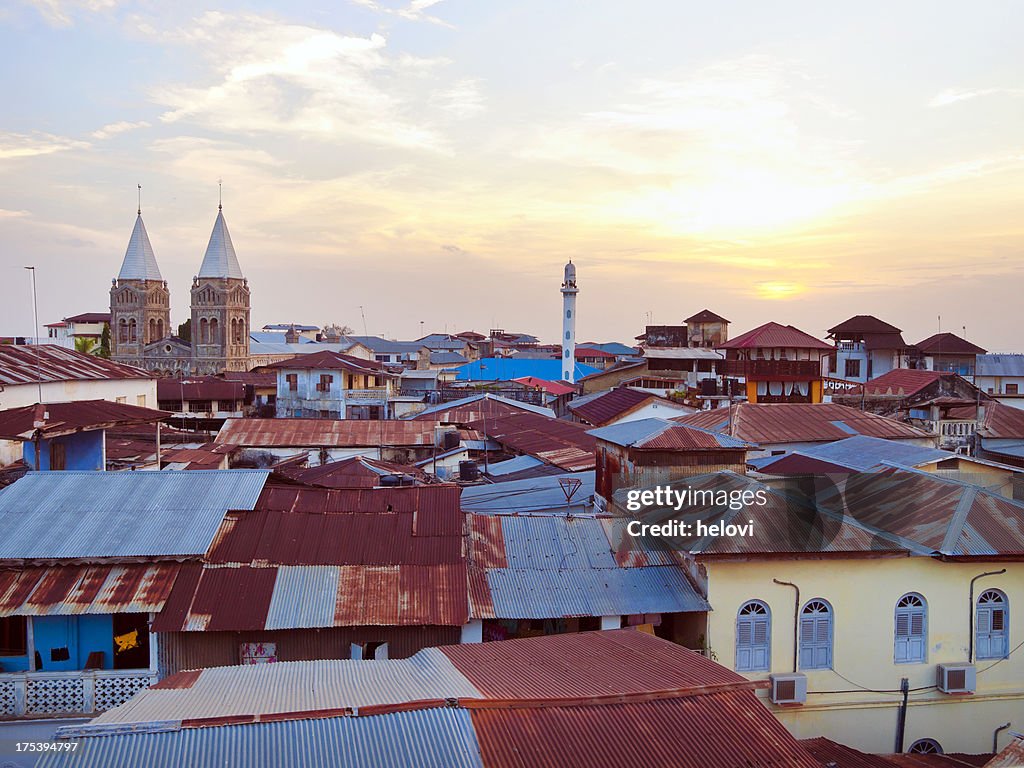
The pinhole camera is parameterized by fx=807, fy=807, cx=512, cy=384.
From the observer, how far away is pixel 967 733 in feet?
39.8

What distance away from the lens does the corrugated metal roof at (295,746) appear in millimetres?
6445

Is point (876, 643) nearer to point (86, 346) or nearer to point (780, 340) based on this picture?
point (780, 340)

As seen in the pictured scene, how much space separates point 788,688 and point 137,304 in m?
85.7

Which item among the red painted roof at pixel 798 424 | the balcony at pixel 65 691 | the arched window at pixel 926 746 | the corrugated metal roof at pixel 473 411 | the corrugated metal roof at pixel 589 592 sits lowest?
the arched window at pixel 926 746

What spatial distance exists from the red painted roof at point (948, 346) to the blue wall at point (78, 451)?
49832 mm

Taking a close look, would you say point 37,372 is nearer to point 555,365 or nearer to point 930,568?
point 930,568

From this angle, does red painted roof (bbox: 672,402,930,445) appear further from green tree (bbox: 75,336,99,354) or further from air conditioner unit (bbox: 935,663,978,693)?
green tree (bbox: 75,336,99,354)

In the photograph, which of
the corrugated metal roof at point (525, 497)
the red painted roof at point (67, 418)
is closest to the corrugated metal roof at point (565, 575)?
the corrugated metal roof at point (525, 497)

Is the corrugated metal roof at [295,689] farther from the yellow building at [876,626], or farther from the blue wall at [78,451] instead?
the blue wall at [78,451]

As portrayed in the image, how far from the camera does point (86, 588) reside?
10.4 metres

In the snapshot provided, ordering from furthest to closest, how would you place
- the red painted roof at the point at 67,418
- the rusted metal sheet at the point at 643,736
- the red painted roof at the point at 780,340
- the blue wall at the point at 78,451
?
the red painted roof at the point at 780,340, the blue wall at the point at 78,451, the red painted roof at the point at 67,418, the rusted metal sheet at the point at 643,736

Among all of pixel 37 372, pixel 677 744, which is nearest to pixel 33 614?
pixel 677 744

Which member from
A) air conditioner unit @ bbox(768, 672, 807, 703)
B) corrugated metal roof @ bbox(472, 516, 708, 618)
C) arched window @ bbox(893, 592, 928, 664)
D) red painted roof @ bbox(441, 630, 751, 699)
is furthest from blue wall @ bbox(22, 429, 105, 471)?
arched window @ bbox(893, 592, 928, 664)

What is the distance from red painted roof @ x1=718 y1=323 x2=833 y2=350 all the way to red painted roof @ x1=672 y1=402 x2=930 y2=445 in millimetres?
6467
